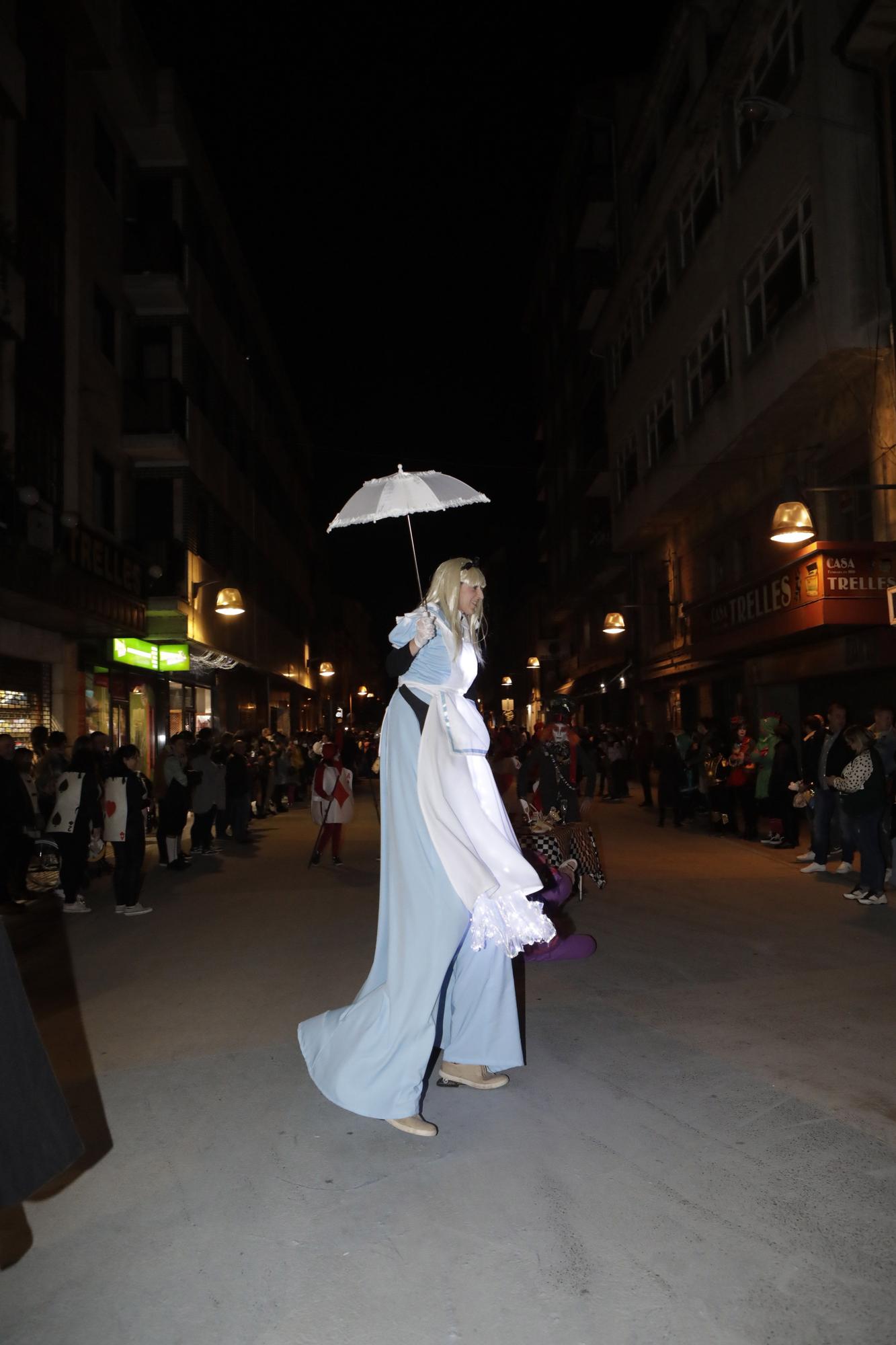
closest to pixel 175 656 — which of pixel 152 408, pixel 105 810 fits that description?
pixel 152 408

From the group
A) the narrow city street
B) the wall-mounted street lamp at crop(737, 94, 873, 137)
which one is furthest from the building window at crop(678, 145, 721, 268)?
the narrow city street

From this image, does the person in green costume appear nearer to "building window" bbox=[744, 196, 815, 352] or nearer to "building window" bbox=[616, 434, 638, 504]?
"building window" bbox=[744, 196, 815, 352]

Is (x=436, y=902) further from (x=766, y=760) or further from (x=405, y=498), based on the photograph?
(x=766, y=760)

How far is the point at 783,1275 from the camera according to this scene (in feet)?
10.0

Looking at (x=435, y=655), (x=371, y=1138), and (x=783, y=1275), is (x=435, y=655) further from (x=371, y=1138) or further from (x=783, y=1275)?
(x=783, y=1275)

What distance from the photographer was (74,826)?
1107cm

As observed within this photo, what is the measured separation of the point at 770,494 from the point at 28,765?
15.2 metres

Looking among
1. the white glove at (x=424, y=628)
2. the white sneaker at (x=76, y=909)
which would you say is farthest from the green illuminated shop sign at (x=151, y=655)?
the white glove at (x=424, y=628)

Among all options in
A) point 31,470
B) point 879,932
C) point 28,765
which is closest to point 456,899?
point 879,932

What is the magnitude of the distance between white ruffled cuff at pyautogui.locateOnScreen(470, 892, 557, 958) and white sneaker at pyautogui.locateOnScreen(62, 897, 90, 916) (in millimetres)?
7827

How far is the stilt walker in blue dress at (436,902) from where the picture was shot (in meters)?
4.33

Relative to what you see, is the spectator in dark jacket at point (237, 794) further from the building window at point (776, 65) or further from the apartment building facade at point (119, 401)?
the building window at point (776, 65)

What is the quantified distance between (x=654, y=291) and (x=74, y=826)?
71.4 feet

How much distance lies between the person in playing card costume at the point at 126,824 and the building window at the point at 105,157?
16.9 meters
